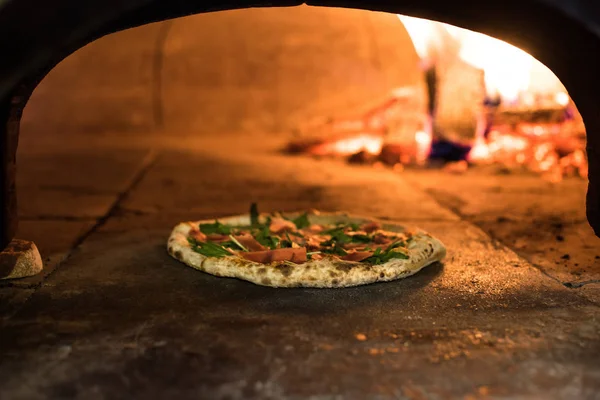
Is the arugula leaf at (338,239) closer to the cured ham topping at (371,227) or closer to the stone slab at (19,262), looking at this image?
the cured ham topping at (371,227)

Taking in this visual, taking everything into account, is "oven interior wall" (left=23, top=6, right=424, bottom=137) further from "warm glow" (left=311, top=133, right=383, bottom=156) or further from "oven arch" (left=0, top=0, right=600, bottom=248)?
"oven arch" (left=0, top=0, right=600, bottom=248)

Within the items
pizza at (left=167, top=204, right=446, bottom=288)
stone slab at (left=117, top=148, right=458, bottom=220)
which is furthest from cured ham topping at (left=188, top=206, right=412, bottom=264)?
stone slab at (left=117, top=148, right=458, bottom=220)

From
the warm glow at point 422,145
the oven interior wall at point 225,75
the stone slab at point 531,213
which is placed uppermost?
the oven interior wall at point 225,75

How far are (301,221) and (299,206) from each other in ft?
2.96

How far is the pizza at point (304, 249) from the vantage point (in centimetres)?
249

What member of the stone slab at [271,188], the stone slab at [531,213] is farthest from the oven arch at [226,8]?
the stone slab at [271,188]

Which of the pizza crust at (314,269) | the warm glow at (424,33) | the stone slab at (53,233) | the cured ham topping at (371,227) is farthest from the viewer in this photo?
the warm glow at (424,33)

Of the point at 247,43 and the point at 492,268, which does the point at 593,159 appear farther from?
the point at 247,43

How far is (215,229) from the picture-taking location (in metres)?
3.12

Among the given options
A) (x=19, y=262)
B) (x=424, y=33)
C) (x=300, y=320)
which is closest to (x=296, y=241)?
(x=300, y=320)

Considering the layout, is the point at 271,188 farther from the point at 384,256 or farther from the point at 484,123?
the point at 484,123

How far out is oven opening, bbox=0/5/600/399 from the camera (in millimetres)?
1829

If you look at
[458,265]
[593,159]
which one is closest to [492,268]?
[458,265]

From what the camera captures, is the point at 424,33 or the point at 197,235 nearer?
the point at 197,235
